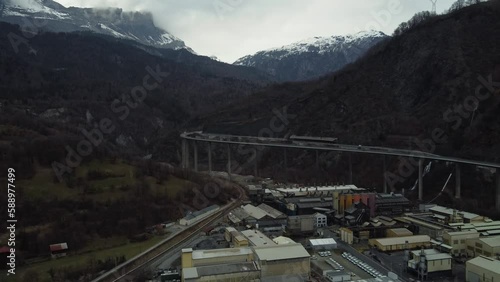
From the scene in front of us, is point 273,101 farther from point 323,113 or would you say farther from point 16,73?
point 16,73

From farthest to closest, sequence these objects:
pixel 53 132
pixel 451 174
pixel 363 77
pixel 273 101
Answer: pixel 273 101 < pixel 363 77 < pixel 53 132 < pixel 451 174

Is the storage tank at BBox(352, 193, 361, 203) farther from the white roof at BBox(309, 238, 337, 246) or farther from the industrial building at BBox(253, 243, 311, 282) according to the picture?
the industrial building at BBox(253, 243, 311, 282)

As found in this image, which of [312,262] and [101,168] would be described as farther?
[101,168]

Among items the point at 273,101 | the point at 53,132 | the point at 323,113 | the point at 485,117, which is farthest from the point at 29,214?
the point at 273,101

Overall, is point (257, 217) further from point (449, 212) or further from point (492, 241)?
point (492, 241)

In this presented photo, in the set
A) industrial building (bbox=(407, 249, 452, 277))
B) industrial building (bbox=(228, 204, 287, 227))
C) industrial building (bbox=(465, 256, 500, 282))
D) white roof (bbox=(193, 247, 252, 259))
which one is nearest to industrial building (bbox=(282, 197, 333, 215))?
industrial building (bbox=(228, 204, 287, 227))

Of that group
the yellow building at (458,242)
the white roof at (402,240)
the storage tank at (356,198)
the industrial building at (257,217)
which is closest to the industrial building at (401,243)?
the white roof at (402,240)
